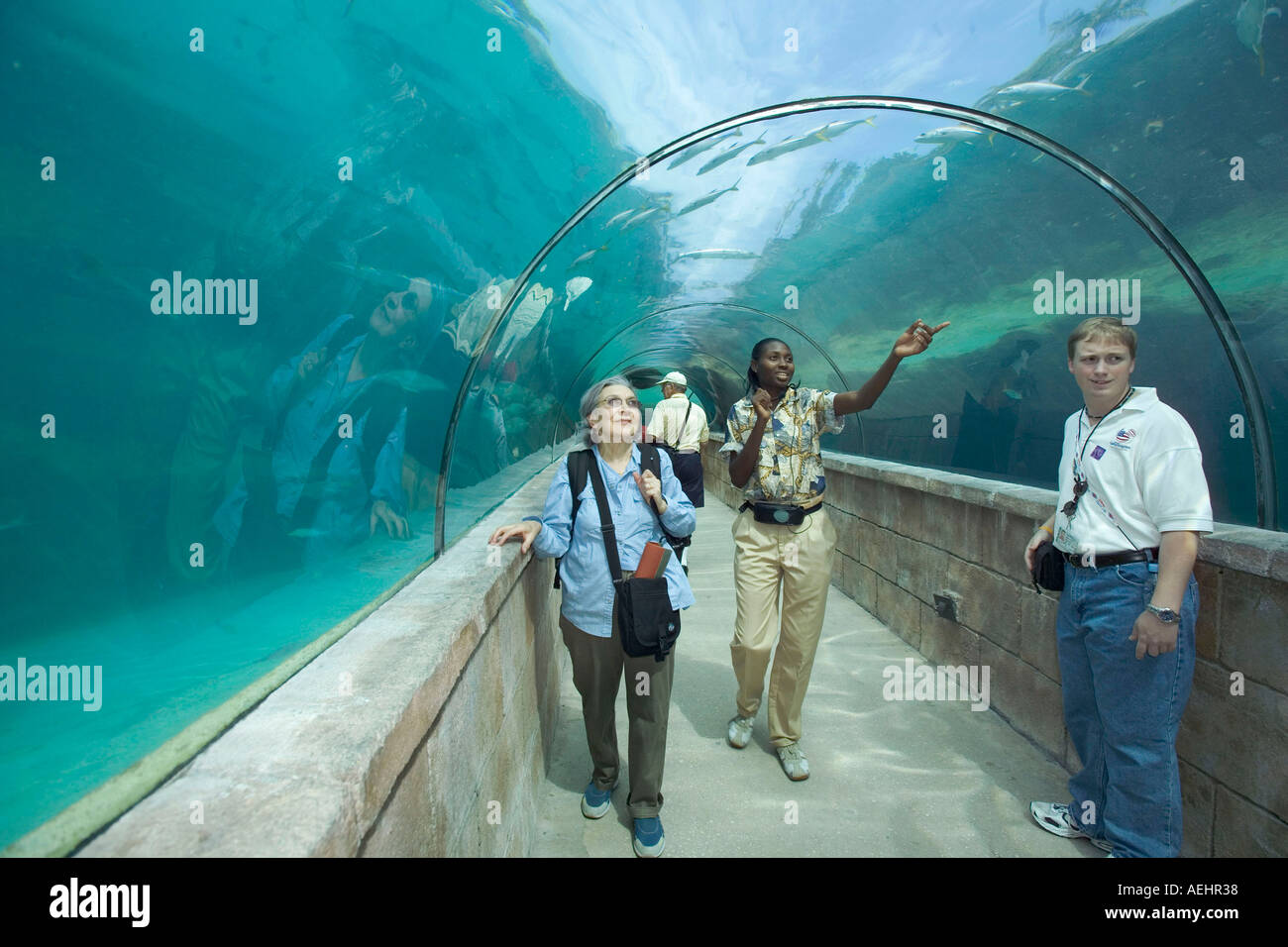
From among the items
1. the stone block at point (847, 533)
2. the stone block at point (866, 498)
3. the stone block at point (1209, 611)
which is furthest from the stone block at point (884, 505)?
the stone block at point (1209, 611)

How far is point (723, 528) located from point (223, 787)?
34.2 ft

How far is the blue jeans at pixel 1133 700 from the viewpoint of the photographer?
7.82ft

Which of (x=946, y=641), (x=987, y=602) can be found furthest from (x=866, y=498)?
(x=987, y=602)

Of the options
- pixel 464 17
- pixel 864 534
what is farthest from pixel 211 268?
pixel 864 534

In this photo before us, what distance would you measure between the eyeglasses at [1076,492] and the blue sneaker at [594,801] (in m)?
2.37

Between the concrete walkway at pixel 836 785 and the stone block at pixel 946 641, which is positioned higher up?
the stone block at pixel 946 641

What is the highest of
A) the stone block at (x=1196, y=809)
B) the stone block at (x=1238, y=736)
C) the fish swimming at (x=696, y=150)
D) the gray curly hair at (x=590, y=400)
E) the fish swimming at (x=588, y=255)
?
the fish swimming at (x=696, y=150)

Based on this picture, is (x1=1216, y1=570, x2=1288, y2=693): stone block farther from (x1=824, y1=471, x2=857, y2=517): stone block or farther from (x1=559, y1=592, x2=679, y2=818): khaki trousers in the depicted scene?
(x1=824, y1=471, x2=857, y2=517): stone block

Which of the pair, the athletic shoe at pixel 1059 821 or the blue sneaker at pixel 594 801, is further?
the blue sneaker at pixel 594 801

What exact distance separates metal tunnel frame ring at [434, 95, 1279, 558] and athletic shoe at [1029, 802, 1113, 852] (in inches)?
75.0

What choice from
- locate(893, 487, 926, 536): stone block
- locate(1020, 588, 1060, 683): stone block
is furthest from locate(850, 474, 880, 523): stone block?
locate(1020, 588, 1060, 683): stone block

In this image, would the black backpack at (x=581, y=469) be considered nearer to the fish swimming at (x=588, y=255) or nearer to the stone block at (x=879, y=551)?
the stone block at (x=879, y=551)

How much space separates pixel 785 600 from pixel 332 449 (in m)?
4.67

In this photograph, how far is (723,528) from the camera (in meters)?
11.4
